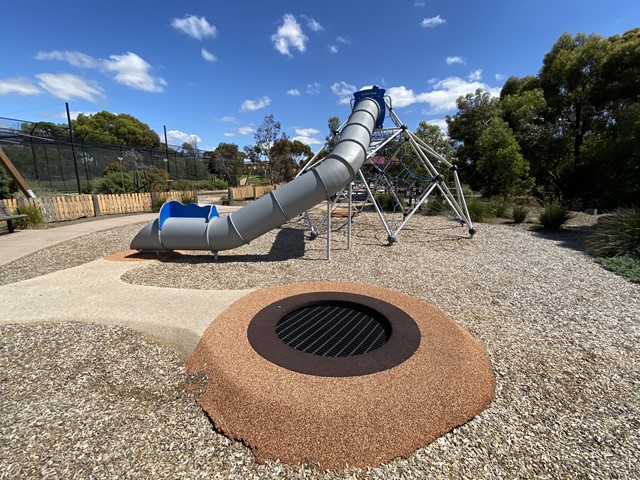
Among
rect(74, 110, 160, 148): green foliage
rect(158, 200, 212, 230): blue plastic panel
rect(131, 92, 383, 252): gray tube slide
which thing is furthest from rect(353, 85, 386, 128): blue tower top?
rect(74, 110, 160, 148): green foliage

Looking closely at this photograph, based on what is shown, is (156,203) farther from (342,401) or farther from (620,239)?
(620,239)

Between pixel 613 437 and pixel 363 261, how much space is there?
5.61 meters

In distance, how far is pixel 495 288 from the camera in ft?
19.9

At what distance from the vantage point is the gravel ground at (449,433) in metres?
2.28

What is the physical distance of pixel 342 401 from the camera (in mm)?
2777

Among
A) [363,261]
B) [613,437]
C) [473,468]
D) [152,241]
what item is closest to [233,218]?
[152,241]

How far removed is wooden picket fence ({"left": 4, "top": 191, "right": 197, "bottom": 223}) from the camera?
1380cm

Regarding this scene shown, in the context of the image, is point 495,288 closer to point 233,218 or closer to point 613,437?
point 613,437

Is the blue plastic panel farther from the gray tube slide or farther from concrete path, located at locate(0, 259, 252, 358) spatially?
concrete path, located at locate(0, 259, 252, 358)

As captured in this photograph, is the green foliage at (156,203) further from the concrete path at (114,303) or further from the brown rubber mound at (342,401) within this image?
the brown rubber mound at (342,401)

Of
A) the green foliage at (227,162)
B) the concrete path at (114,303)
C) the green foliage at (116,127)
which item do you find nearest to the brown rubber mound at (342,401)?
the concrete path at (114,303)

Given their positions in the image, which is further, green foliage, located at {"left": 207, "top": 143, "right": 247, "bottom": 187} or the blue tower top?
green foliage, located at {"left": 207, "top": 143, "right": 247, "bottom": 187}

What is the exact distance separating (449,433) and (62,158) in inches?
1422

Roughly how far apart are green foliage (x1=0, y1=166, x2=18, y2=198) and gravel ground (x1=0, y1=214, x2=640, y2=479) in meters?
13.5
